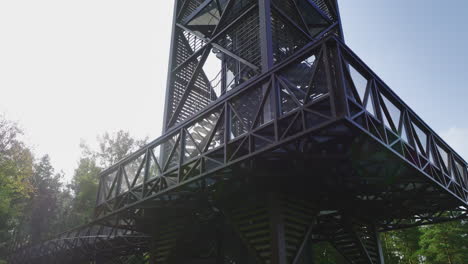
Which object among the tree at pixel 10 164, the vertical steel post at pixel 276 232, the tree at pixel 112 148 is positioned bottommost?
the vertical steel post at pixel 276 232

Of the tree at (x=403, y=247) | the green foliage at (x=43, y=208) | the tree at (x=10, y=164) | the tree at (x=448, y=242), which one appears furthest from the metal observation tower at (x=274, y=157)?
the green foliage at (x=43, y=208)

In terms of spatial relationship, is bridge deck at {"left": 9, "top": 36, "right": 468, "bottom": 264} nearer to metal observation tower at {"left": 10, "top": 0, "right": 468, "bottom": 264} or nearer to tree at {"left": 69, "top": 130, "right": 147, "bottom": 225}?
metal observation tower at {"left": 10, "top": 0, "right": 468, "bottom": 264}

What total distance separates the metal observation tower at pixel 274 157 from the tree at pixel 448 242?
1713cm

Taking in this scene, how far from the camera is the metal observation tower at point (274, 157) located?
212 inches

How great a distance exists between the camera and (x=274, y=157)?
236 inches

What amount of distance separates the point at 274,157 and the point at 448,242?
82.6ft

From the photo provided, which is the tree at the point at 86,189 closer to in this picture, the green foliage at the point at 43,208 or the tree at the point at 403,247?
the green foliage at the point at 43,208

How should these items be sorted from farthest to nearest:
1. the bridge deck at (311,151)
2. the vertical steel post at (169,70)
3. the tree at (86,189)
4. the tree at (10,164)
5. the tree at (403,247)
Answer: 1. the tree at (86,189)
2. the tree at (403,247)
3. the tree at (10,164)
4. the vertical steel post at (169,70)
5. the bridge deck at (311,151)

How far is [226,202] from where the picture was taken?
25.7 ft

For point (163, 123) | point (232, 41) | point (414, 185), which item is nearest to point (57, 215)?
point (163, 123)

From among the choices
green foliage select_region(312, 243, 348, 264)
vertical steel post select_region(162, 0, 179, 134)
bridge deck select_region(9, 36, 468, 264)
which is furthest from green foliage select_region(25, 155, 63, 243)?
bridge deck select_region(9, 36, 468, 264)

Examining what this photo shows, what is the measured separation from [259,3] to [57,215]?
146 ft

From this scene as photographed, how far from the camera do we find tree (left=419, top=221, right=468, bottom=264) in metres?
24.0

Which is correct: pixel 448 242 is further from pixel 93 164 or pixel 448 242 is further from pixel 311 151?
pixel 93 164
